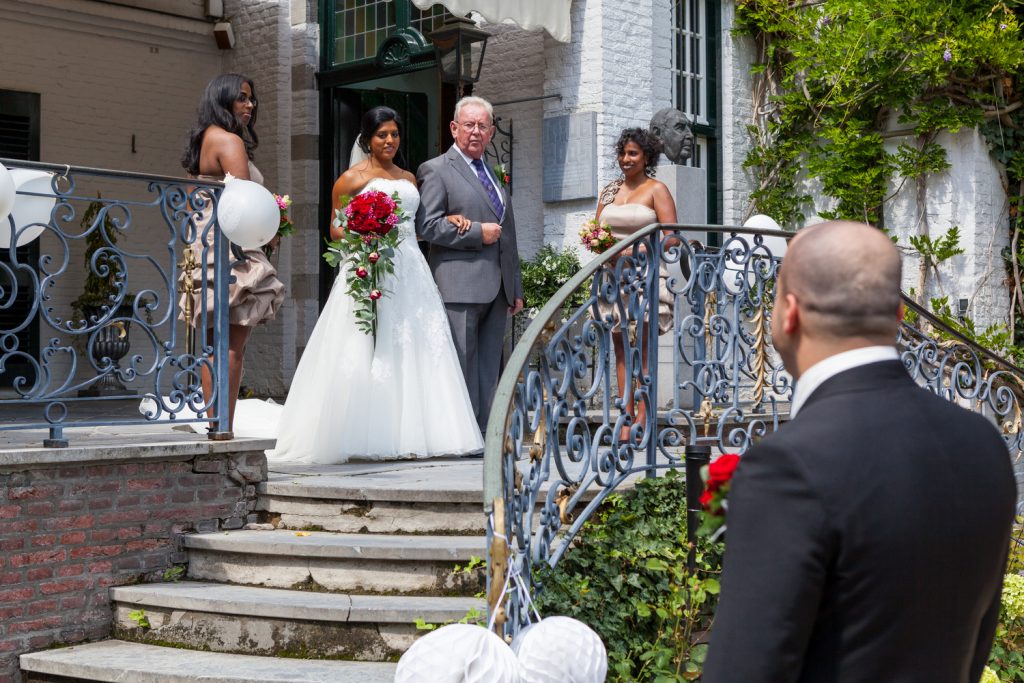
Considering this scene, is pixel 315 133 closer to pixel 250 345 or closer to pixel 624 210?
pixel 250 345

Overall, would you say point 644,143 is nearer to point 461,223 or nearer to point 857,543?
point 461,223

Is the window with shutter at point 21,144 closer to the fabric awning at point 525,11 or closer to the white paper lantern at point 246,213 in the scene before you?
the fabric awning at point 525,11

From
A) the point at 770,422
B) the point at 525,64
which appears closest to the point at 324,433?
the point at 770,422

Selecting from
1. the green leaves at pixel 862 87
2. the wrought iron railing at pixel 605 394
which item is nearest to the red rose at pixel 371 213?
the wrought iron railing at pixel 605 394

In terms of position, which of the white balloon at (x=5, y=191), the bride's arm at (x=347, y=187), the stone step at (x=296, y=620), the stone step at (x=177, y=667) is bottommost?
the stone step at (x=177, y=667)

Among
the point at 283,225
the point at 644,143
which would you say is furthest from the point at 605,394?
the point at 644,143

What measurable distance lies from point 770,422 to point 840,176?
389cm

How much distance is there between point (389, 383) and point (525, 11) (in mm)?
3641

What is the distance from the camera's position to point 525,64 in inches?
388

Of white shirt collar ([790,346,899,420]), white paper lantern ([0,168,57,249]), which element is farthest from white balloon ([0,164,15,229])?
white shirt collar ([790,346,899,420])

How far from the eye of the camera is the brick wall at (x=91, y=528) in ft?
16.1

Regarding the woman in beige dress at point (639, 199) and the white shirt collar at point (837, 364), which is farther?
the woman in beige dress at point (639, 199)

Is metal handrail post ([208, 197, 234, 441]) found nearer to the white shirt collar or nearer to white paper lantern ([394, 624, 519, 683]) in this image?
white paper lantern ([394, 624, 519, 683])

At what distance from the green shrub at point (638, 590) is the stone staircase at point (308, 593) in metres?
0.40
